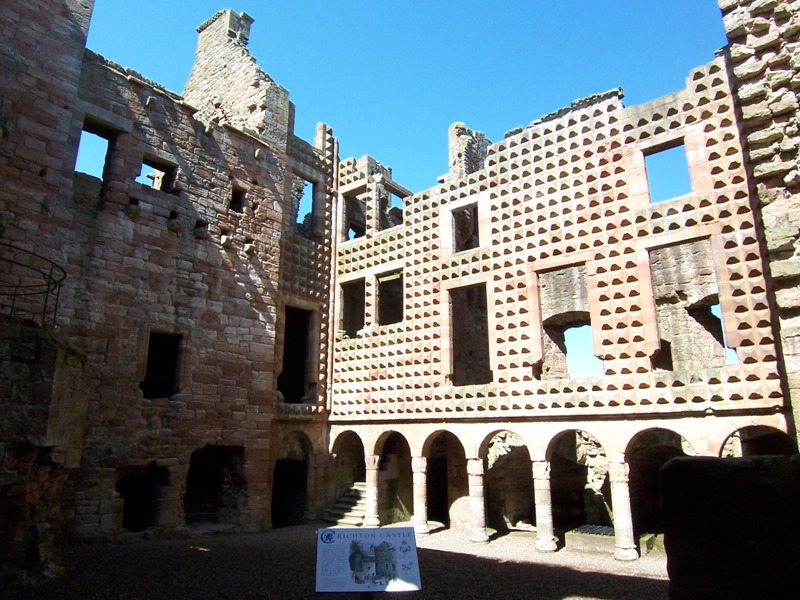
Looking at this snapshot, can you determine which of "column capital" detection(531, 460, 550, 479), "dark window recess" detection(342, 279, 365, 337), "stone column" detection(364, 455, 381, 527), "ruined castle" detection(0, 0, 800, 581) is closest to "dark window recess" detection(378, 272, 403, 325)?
"dark window recess" detection(342, 279, 365, 337)

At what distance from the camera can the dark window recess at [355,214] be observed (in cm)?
1850

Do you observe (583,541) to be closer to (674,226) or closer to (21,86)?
(674,226)

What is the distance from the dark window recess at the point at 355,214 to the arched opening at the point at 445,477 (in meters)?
7.66

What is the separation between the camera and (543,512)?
11.8m

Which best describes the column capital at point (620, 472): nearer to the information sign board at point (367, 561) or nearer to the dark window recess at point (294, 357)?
the information sign board at point (367, 561)

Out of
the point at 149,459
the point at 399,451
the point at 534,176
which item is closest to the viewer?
the point at 149,459

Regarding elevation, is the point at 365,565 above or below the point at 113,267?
below

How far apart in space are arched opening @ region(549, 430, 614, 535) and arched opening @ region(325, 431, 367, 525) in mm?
5575

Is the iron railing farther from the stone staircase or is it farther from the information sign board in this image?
the stone staircase

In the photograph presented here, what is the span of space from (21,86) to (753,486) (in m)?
13.3

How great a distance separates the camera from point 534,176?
1348 centimetres

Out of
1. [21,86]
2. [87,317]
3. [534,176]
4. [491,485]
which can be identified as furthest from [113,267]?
[491,485]

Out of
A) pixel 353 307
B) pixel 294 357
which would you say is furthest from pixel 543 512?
pixel 294 357

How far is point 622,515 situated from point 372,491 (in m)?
6.66
